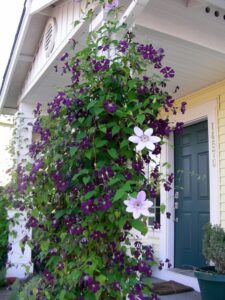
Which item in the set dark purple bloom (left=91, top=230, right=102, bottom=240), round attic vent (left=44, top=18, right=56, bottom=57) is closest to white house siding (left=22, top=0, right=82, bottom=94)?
round attic vent (left=44, top=18, right=56, bottom=57)

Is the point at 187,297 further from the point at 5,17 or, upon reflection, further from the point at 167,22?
the point at 5,17

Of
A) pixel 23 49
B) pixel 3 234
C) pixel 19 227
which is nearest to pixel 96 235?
pixel 19 227

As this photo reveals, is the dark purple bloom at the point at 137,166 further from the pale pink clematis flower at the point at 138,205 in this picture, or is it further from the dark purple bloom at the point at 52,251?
the dark purple bloom at the point at 52,251

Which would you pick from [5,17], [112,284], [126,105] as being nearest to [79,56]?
[126,105]

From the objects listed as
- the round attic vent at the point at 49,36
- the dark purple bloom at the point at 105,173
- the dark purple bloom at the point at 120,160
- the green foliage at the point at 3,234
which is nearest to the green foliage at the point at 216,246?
the dark purple bloom at the point at 120,160

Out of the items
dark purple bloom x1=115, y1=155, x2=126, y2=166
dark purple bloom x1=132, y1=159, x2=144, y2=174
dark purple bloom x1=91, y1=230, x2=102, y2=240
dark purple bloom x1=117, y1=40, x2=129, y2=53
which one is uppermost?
dark purple bloom x1=117, y1=40, x2=129, y2=53

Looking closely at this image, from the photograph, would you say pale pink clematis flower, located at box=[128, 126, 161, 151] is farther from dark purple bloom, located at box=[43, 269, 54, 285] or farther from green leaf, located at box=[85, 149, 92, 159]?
dark purple bloom, located at box=[43, 269, 54, 285]

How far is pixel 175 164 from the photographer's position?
5.28 meters

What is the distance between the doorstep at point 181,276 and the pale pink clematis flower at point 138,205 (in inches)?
118

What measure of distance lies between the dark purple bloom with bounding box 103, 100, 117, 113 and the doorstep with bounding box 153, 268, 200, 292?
10.1ft

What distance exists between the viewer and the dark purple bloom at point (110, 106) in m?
A: 2.00

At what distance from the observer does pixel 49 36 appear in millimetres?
4477

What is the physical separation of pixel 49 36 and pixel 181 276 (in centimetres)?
323

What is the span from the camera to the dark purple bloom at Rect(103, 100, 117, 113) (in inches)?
78.8
